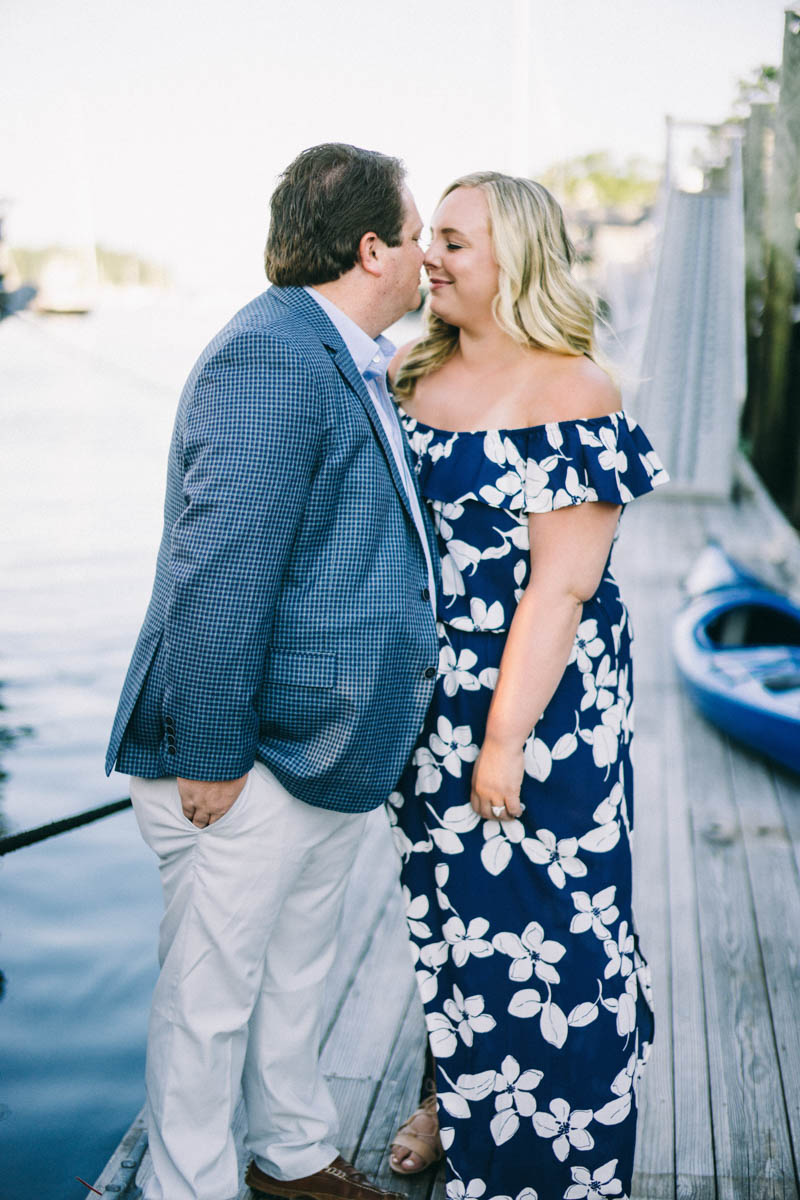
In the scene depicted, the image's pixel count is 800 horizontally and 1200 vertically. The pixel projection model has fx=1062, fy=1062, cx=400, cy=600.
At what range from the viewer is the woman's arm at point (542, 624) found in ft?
4.96

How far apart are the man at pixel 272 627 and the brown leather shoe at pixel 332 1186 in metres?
0.21

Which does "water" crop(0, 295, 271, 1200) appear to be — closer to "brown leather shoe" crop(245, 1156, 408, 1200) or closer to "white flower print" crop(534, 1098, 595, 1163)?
"brown leather shoe" crop(245, 1156, 408, 1200)

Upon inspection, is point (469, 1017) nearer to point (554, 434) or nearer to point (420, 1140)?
point (420, 1140)

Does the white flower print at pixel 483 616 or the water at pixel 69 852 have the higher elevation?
the white flower print at pixel 483 616

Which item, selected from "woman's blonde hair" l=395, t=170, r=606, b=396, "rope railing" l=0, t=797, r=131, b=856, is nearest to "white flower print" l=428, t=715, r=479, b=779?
"woman's blonde hair" l=395, t=170, r=606, b=396

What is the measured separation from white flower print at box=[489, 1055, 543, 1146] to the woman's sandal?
0.19m

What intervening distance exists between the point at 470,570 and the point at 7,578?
24.2 feet

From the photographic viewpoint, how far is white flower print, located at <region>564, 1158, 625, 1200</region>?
1.64 metres

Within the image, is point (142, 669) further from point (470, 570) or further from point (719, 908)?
point (719, 908)

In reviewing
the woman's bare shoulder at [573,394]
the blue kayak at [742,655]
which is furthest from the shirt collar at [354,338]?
the blue kayak at [742,655]

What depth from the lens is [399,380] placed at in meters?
1.78

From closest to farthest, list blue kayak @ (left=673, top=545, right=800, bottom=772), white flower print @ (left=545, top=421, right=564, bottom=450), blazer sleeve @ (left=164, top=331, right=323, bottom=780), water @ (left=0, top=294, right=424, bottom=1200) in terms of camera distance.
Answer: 1. blazer sleeve @ (left=164, top=331, right=323, bottom=780)
2. white flower print @ (left=545, top=421, right=564, bottom=450)
3. water @ (left=0, top=294, right=424, bottom=1200)
4. blue kayak @ (left=673, top=545, right=800, bottom=772)

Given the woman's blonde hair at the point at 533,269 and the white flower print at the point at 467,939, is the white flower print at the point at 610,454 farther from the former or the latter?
the white flower print at the point at 467,939

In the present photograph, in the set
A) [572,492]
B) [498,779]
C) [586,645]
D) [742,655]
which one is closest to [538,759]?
[498,779]
